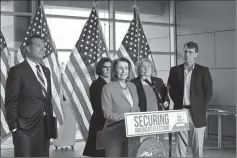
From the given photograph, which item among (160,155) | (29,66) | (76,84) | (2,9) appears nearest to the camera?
(160,155)

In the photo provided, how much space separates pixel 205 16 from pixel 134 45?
3883mm

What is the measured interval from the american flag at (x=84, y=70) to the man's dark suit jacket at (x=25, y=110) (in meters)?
3.07

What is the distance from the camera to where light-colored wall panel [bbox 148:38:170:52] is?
1187cm

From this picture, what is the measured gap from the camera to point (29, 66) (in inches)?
159

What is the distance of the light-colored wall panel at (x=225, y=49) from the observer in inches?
410

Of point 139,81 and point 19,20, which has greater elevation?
point 19,20

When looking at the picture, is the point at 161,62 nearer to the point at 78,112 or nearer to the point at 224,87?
the point at 224,87

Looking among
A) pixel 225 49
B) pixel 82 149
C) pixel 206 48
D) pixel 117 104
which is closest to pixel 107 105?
pixel 117 104

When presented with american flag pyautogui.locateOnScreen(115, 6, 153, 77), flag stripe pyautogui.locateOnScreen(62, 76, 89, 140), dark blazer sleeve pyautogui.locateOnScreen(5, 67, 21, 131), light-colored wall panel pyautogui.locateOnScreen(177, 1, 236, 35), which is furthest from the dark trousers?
light-colored wall panel pyautogui.locateOnScreen(177, 1, 236, 35)

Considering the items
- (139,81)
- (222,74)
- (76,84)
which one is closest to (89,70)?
(76,84)

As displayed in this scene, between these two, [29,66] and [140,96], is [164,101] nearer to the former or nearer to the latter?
[140,96]

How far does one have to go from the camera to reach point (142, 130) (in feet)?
11.5

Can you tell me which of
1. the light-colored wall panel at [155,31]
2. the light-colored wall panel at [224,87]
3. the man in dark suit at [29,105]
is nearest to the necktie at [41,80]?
the man in dark suit at [29,105]

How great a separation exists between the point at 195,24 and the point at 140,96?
725 cm
